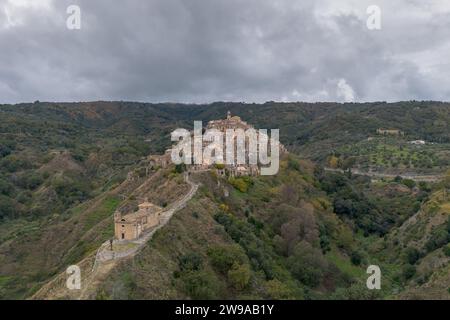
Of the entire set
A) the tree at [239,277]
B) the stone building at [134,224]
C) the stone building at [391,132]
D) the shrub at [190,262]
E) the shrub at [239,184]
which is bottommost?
the tree at [239,277]

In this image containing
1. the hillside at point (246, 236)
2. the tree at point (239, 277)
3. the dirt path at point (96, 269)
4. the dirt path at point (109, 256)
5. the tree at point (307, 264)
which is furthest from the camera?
the tree at point (307, 264)

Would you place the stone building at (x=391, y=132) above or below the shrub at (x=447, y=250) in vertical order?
above

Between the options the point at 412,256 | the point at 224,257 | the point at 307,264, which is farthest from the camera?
the point at 412,256

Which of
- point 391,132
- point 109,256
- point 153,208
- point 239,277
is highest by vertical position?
point 391,132

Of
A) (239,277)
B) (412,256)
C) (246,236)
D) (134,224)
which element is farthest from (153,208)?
(412,256)

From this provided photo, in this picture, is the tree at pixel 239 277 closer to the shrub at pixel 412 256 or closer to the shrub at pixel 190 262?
the shrub at pixel 190 262

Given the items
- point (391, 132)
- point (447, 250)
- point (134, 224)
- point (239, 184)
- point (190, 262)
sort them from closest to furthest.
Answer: point (190, 262) → point (134, 224) → point (447, 250) → point (239, 184) → point (391, 132)

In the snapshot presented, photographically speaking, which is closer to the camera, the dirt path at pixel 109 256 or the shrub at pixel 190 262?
the dirt path at pixel 109 256

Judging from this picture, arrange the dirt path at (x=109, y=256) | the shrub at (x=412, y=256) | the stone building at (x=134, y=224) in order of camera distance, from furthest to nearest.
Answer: the shrub at (x=412, y=256)
the stone building at (x=134, y=224)
the dirt path at (x=109, y=256)

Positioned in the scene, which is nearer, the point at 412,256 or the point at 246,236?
the point at 246,236

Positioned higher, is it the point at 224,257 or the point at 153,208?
the point at 153,208

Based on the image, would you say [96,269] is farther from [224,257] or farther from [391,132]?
[391,132]

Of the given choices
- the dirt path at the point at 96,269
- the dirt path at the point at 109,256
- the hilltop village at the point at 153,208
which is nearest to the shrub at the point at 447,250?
the hilltop village at the point at 153,208
